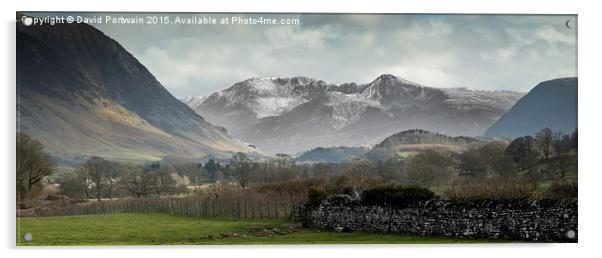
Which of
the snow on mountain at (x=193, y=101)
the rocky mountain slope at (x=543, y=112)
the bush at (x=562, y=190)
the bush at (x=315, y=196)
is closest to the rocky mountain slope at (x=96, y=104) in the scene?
the snow on mountain at (x=193, y=101)

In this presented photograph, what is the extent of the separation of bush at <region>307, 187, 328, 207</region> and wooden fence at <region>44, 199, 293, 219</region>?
4.47ft

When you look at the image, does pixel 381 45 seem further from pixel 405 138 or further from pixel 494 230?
pixel 494 230

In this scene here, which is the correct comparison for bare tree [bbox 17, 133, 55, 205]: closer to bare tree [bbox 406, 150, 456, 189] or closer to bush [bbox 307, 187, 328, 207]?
bush [bbox 307, 187, 328, 207]

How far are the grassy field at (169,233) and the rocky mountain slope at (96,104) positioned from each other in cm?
187

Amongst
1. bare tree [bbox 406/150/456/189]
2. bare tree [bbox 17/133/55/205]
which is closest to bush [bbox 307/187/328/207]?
bare tree [bbox 406/150/456/189]

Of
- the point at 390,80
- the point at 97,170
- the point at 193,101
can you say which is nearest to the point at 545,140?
the point at 390,80

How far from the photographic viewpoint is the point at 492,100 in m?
20.0

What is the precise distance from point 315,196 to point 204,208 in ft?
13.7

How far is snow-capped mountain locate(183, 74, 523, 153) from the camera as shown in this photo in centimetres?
1998

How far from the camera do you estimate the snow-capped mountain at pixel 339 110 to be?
20.0m

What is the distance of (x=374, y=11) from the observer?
1828cm

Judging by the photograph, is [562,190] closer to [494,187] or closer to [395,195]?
[494,187]

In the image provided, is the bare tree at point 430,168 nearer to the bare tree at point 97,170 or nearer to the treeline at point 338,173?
the treeline at point 338,173

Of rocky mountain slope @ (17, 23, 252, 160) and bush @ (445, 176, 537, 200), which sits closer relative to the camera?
rocky mountain slope @ (17, 23, 252, 160)
